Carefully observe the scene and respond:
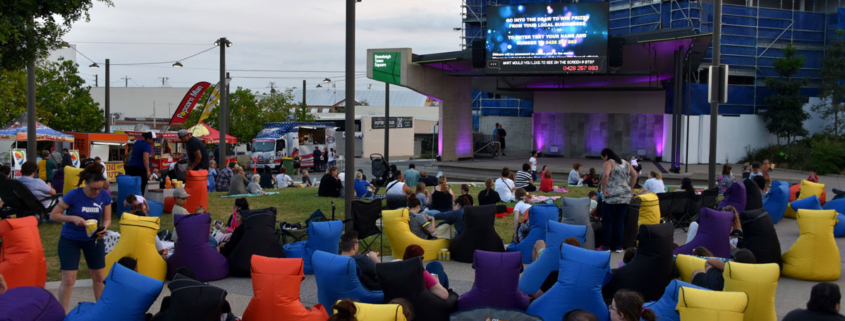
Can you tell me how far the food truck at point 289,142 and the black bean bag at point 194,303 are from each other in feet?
102

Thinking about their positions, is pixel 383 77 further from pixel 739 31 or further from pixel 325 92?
pixel 325 92

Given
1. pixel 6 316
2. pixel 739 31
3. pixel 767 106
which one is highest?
pixel 739 31

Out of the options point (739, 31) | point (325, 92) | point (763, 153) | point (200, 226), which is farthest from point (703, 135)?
point (325, 92)

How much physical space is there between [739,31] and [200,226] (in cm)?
3156

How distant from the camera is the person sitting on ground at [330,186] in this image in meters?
17.6

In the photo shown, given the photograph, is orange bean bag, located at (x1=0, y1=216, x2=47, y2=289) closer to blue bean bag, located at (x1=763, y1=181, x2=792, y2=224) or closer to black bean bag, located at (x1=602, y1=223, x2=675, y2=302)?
black bean bag, located at (x1=602, y1=223, x2=675, y2=302)

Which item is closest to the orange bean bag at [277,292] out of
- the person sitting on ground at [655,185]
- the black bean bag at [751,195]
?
the black bean bag at [751,195]

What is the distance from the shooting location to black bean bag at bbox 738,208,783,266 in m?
9.39

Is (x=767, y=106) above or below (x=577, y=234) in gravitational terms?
above

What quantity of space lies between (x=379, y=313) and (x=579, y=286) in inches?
80.2

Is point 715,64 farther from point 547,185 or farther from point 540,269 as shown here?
point 540,269

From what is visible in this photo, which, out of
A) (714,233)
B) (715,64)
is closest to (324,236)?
(714,233)

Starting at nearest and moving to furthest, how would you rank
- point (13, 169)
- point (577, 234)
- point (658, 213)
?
point (577, 234) → point (658, 213) → point (13, 169)

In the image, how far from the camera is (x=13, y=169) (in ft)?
75.3
